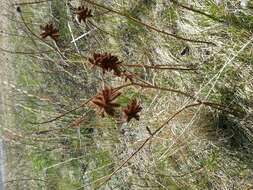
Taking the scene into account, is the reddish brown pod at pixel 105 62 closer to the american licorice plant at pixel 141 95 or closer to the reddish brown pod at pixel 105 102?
the american licorice plant at pixel 141 95

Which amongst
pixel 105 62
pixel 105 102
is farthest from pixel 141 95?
pixel 105 102

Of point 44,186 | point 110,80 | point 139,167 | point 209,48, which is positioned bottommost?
point 44,186

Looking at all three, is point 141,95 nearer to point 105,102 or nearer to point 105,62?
point 105,62

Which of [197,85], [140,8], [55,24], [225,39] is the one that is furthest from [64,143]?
[225,39]

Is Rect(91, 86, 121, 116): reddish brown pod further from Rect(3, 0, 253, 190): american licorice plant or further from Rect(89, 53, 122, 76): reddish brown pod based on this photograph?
Rect(89, 53, 122, 76): reddish brown pod

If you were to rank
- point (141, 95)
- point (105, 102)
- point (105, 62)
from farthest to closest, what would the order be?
point (141, 95) < point (105, 62) < point (105, 102)

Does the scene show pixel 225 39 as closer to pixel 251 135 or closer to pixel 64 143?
pixel 251 135

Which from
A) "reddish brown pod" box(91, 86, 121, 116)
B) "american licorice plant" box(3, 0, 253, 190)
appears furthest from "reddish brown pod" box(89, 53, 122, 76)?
"reddish brown pod" box(91, 86, 121, 116)

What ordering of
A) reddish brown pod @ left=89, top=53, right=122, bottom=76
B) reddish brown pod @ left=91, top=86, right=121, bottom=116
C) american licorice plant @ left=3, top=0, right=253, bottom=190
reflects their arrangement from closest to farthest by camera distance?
1. reddish brown pod @ left=91, top=86, right=121, bottom=116
2. reddish brown pod @ left=89, top=53, right=122, bottom=76
3. american licorice plant @ left=3, top=0, right=253, bottom=190

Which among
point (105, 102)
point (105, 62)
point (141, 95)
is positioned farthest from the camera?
point (141, 95)
